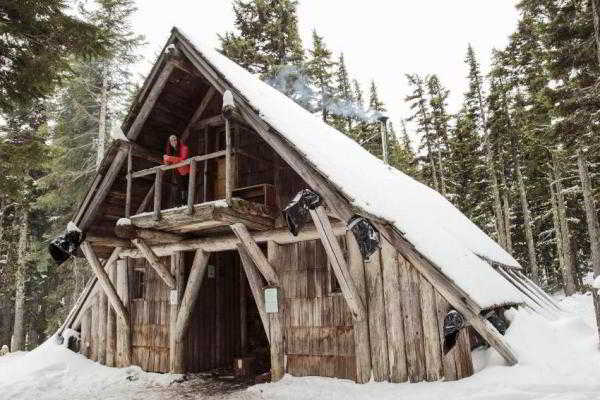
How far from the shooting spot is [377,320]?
294 inches

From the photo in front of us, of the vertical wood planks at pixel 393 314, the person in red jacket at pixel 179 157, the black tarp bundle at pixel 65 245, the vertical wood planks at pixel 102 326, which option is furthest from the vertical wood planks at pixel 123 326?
the vertical wood planks at pixel 393 314

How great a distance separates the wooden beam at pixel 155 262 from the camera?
9.77 m

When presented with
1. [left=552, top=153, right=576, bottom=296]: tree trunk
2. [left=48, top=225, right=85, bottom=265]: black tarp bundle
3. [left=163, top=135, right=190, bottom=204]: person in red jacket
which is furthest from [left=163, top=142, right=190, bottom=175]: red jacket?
[left=552, top=153, right=576, bottom=296]: tree trunk

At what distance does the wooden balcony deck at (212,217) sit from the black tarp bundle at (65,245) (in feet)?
6.87

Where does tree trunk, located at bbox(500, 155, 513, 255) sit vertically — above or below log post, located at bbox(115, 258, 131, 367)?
above

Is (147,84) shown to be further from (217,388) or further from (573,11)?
(573,11)

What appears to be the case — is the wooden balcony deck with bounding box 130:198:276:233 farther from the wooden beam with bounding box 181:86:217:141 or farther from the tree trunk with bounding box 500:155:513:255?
the tree trunk with bounding box 500:155:513:255

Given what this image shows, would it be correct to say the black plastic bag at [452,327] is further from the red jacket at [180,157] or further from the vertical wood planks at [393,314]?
the red jacket at [180,157]

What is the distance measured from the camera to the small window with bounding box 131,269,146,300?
11.5 meters

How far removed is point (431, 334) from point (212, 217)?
4.46 m

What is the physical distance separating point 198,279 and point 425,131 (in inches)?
1094

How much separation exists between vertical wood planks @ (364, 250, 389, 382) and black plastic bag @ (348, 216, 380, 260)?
862 mm

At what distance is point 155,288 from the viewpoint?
11070 millimetres

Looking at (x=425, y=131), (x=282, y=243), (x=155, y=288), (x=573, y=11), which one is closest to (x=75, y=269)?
(x=155, y=288)
